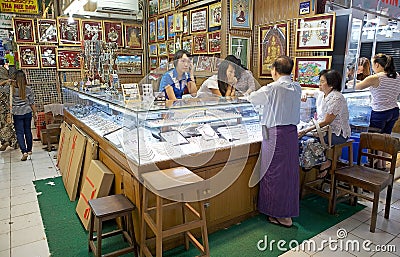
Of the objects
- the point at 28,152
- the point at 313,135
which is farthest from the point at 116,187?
the point at 28,152

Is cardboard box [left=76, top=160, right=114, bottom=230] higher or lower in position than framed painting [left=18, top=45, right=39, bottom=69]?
lower

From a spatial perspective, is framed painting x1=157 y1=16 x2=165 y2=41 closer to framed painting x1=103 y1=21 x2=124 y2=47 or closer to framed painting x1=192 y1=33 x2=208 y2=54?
framed painting x1=103 y1=21 x2=124 y2=47

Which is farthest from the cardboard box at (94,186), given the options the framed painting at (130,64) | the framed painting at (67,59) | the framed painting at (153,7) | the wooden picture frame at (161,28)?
the framed painting at (153,7)

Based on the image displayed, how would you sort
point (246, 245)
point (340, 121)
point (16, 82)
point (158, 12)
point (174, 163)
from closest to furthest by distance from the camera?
point (174, 163) < point (246, 245) < point (340, 121) < point (16, 82) < point (158, 12)

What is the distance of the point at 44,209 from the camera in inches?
128

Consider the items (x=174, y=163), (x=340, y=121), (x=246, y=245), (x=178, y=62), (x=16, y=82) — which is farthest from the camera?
(x=16, y=82)

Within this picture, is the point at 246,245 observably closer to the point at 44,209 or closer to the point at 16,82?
the point at 44,209

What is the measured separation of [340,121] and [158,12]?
491 centimetres

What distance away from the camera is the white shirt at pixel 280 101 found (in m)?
2.66

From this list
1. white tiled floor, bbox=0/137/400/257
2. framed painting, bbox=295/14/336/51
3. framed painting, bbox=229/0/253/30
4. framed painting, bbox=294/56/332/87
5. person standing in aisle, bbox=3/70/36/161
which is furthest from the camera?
person standing in aisle, bbox=3/70/36/161

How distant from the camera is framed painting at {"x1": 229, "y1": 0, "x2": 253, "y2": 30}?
4391 millimetres

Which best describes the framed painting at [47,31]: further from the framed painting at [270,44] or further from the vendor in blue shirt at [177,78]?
Result: the framed painting at [270,44]

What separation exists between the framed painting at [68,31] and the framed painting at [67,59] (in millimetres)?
174

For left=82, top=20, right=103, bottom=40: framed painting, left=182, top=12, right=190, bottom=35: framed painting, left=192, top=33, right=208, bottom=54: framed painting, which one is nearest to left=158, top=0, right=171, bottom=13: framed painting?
left=182, top=12, right=190, bottom=35: framed painting
